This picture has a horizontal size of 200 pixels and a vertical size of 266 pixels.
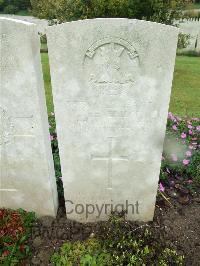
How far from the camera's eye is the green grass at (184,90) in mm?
7227

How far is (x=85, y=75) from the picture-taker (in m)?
2.82

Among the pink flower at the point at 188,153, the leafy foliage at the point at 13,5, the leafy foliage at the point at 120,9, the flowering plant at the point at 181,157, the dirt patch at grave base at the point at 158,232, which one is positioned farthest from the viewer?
the leafy foliage at the point at 13,5

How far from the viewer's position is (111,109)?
300 centimetres

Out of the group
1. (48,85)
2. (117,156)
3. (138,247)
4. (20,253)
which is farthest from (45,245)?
(48,85)

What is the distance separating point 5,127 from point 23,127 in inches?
7.0

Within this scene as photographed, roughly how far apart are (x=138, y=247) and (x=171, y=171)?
1.49 metres

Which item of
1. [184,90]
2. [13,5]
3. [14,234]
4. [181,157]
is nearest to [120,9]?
[184,90]

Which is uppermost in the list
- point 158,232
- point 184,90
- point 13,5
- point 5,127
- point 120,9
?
point 120,9

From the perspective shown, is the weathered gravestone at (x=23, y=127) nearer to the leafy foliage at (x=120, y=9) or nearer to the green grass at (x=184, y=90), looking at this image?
the green grass at (x=184, y=90)

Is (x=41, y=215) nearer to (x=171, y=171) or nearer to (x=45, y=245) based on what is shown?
(x=45, y=245)

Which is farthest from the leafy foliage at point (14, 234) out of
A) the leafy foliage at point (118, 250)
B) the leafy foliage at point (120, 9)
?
the leafy foliage at point (120, 9)

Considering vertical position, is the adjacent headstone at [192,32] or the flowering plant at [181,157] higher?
the flowering plant at [181,157]

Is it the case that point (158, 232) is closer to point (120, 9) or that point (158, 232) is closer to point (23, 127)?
point (23, 127)

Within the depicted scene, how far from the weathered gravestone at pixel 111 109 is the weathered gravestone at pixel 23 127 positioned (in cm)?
16
